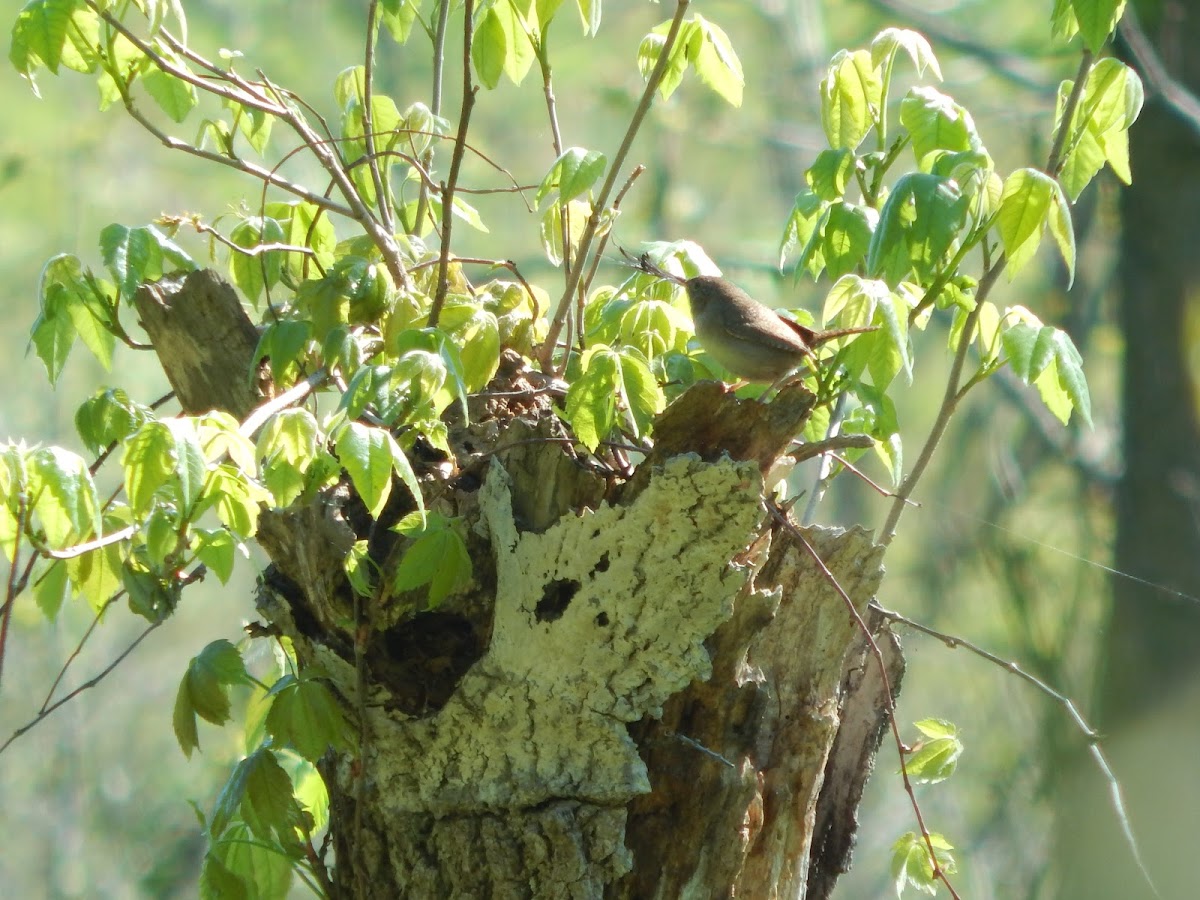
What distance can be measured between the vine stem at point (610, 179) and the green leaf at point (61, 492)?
32.5 inches

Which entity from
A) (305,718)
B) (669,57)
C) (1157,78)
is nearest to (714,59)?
(669,57)

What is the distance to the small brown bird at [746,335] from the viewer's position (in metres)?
1.90

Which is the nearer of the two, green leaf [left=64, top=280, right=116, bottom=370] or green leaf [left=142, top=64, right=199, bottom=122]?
green leaf [left=64, top=280, right=116, bottom=370]

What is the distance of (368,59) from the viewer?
2.03 meters

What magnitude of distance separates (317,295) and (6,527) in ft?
1.94

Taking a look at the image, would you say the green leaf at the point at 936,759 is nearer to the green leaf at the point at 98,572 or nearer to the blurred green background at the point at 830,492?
the green leaf at the point at 98,572

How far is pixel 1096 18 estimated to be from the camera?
1520 millimetres

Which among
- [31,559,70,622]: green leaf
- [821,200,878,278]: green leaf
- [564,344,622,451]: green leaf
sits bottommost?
[31,559,70,622]: green leaf

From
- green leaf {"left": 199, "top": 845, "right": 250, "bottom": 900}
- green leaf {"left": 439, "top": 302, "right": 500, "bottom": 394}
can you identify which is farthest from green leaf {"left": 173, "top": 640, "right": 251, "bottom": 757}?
green leaf {"left": 439, "top": 302, "right": 500, "bottom": 394}

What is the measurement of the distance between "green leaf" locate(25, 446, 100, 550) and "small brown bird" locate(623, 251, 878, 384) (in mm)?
1039

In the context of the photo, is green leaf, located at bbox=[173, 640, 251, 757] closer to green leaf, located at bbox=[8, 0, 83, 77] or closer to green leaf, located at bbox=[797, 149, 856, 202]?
green leaf, located at bbox=[8, 0, 83, 77]

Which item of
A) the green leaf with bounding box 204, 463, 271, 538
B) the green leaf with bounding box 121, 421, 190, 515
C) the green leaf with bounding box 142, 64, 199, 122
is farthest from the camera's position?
the green leaf with bounding box 142, 64, 199, 122

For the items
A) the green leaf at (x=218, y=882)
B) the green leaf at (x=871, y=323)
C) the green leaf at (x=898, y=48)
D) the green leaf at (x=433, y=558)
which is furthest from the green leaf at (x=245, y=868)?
the green leaf at (x=898, y=48)

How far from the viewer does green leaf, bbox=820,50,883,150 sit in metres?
1.88
